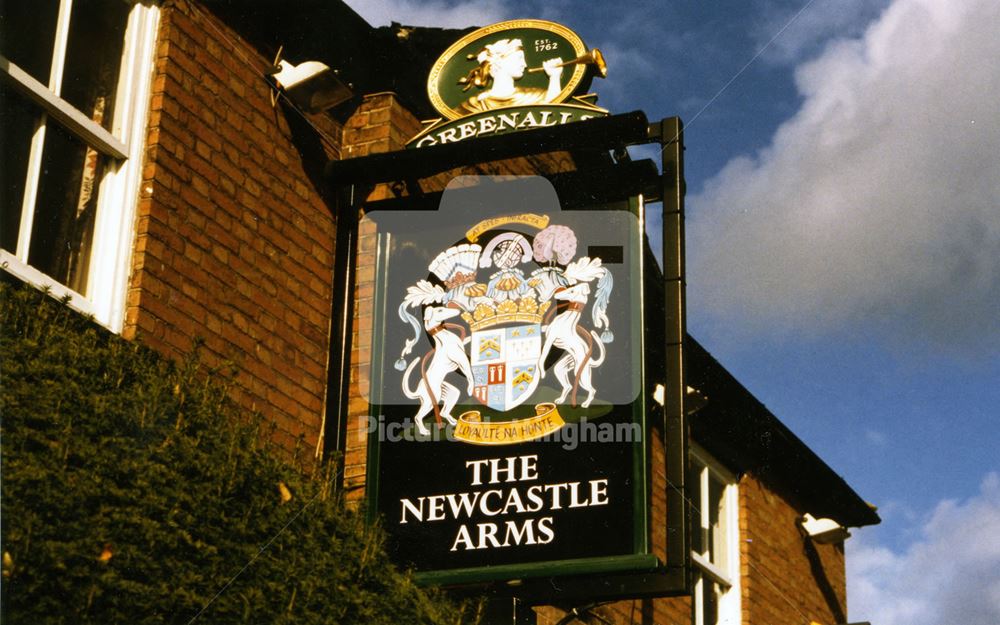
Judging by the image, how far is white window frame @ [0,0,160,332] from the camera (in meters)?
6.77

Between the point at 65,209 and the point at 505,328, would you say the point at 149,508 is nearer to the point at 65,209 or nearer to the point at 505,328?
the point at 65,209

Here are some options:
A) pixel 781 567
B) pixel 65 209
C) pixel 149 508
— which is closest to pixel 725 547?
pixel 781 567

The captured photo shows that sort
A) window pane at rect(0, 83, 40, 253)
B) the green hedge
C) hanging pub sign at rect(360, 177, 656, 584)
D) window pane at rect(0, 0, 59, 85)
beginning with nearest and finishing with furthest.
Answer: the green hedge
window pane at rect(0, 83, 40, 253)
window pane at rect(0, 0, 59, 85)
hanging pub sign at rect(360, 177, 656, 584)

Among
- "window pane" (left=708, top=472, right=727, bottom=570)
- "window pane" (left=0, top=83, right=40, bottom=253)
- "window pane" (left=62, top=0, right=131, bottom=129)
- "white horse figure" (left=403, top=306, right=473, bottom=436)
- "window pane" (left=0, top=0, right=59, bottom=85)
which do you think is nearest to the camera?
"window pane" (left=0, top=83, right=40, bottom=253)

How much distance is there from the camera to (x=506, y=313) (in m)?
7.71

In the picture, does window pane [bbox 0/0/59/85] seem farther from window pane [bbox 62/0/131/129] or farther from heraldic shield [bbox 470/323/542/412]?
heraldic shield [bbox 470/323/542/412]

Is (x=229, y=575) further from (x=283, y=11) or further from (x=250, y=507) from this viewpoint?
(x=283, y=11)

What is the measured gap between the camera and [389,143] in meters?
8.86

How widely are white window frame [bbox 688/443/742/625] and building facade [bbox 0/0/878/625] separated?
0.61 metres

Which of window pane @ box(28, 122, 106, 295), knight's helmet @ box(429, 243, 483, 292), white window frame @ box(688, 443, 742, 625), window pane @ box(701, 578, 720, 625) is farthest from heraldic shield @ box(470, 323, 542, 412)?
window pane @ box(701, 578, 720, 625)

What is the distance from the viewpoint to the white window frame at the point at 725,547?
1077 centimetres

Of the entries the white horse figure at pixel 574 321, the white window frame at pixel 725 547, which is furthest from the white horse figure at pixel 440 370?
Result: the white window frame at pixel 725 547

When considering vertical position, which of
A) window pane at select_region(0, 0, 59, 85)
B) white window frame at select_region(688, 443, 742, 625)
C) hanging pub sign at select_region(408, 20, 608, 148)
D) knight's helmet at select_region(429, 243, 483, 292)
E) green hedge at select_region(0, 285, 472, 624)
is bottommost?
green hedge at select_region(0, 285, 472, 624)

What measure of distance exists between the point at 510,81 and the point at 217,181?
1748 mm
